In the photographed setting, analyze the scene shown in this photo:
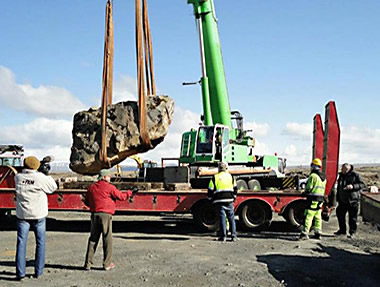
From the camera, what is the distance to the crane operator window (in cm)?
1222

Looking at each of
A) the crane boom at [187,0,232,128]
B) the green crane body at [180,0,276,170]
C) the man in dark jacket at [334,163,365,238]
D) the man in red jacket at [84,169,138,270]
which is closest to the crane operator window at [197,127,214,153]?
the green crane body at [180,0,276,170]

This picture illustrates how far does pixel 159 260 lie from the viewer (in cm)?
738

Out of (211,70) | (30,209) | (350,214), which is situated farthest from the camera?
(211,70)

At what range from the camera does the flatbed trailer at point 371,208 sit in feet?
21.2

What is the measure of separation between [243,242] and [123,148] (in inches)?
124

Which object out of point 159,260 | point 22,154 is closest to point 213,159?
point 159,260

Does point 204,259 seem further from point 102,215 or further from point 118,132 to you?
point 118,132

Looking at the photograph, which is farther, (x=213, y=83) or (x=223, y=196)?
(x=213, y=83)

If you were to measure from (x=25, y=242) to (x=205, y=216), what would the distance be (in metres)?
5.02

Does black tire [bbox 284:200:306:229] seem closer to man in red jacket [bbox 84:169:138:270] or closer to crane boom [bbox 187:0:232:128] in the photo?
crane boom [bbox 187:0:232:128]

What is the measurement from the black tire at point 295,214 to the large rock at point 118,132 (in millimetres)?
3405

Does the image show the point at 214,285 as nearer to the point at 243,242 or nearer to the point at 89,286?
the point at 89,286

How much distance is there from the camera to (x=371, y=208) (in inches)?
272

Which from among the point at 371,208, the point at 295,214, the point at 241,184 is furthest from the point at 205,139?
the point at 371,208
